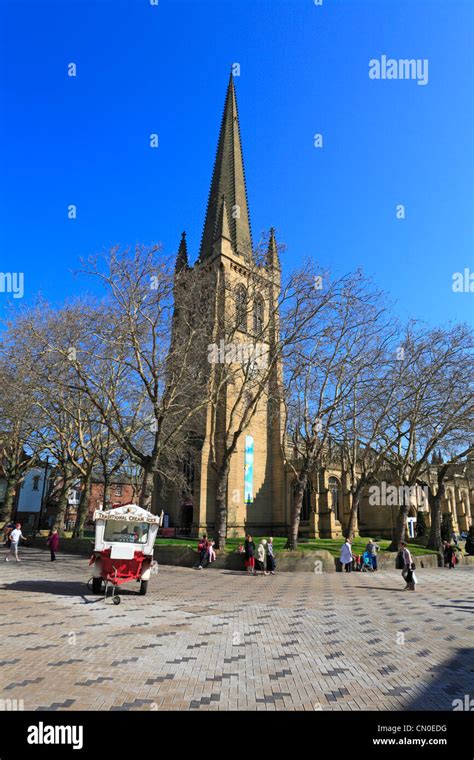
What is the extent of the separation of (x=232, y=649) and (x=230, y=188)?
4977 cm

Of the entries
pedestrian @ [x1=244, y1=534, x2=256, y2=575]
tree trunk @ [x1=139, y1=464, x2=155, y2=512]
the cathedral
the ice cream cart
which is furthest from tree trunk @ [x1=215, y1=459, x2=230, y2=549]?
the ice cream cart

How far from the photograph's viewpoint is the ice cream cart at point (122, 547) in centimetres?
1319

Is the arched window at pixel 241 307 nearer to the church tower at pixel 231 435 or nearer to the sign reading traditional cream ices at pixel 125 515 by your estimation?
the church tower at pixel 231 435

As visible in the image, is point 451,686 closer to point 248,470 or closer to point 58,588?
point 58,588

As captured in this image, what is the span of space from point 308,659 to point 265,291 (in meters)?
20.1

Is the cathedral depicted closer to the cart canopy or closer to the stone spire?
the stone spire

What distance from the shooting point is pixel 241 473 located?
Answer: 40.2 metres

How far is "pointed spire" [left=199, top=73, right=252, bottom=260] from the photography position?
158 feet

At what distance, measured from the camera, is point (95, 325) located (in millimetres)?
20984

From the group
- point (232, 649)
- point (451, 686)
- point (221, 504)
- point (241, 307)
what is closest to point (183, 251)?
point (241, 307)

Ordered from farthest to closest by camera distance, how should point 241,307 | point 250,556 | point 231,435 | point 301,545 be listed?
point 231,435 < point 301,545 < point 241,307 < point 250,556

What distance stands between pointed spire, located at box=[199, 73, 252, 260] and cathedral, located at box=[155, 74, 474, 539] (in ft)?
0.36
